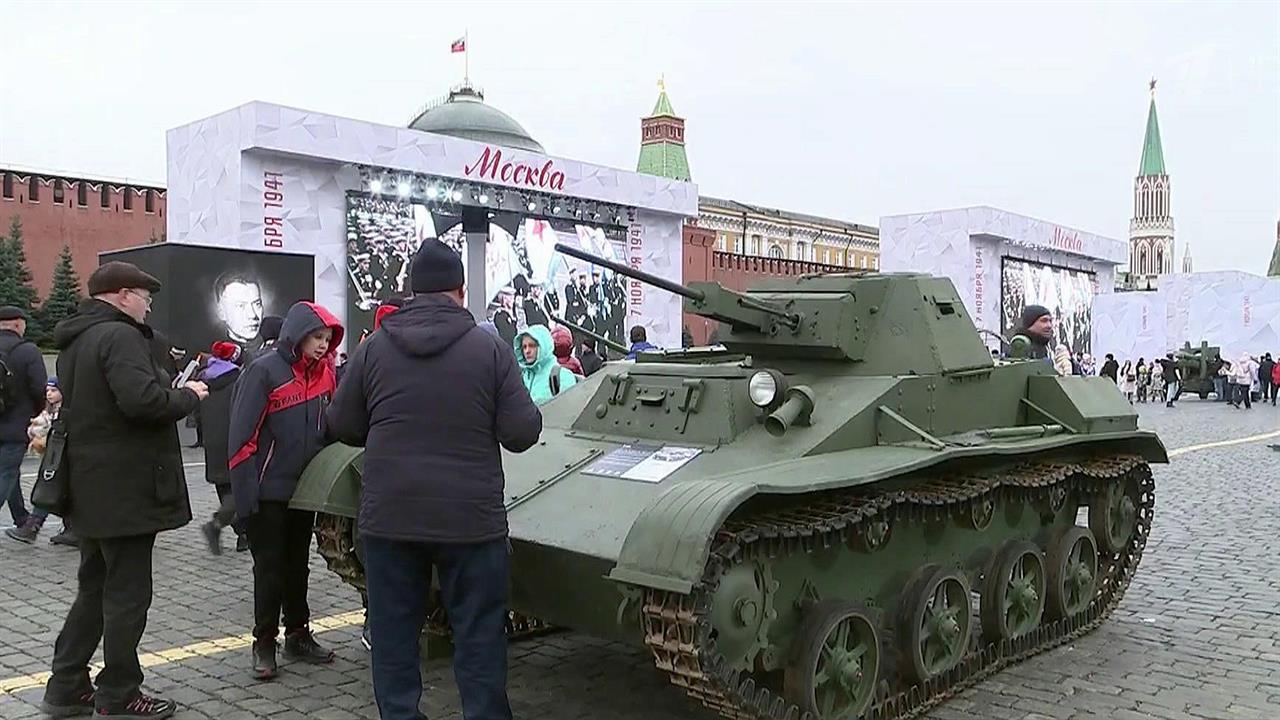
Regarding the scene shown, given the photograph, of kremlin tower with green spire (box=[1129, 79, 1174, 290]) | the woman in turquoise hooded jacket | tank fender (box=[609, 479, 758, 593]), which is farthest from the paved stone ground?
kremlin tower with green spire (box=[1129, 79, 1174, 290])

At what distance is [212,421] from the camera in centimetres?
873

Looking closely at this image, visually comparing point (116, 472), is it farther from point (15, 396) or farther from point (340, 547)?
point (15, 396)

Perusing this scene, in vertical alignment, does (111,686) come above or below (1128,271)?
below

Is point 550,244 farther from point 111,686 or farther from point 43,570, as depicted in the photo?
point 111,686

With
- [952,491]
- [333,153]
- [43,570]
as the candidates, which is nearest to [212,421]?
[43,570]

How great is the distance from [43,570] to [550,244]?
16.4m

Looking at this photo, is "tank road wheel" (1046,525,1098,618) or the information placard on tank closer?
the information placard on tank

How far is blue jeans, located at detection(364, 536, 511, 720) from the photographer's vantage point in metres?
4.57

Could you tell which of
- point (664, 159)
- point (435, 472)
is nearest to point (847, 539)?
point (435, 472)

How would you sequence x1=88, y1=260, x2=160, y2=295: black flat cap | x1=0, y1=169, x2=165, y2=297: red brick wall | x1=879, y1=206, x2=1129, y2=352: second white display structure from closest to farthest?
x1=88, y1=260, x2=160, y2=295: black flat cap
x1=879, y1=206, x2=1129, y2=352: second white display structure
x1=0, y1=169, x2=165, y2=297: red brick wall

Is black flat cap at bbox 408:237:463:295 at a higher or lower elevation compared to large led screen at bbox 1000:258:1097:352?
lower

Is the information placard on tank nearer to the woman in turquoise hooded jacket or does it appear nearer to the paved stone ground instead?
the paved stone ground

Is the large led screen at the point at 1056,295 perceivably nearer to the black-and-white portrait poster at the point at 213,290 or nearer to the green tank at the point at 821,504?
the black-and-white portrait poster at the point at 213,290

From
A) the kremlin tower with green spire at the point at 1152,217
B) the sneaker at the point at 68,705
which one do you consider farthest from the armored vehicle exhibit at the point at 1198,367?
the kremlin tower with green spire at the point at 1152,217
